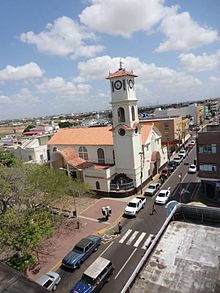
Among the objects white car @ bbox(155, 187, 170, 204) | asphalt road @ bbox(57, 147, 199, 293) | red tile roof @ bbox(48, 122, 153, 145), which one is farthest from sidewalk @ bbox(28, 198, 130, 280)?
red tile roof @ bbox(48, 122, 153, 145)

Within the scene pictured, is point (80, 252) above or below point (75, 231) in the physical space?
above

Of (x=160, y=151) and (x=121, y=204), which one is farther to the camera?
(x=160, y=151)

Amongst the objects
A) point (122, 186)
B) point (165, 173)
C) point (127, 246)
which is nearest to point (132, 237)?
point (127, 246)

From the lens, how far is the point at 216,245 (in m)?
13.5

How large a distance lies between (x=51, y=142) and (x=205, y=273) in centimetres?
4551

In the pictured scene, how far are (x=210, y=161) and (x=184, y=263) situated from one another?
86.9 ft

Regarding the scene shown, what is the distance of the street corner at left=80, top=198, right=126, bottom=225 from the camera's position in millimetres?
32912

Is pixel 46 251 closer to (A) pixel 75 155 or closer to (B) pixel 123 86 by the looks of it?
(A) pixel 75 155

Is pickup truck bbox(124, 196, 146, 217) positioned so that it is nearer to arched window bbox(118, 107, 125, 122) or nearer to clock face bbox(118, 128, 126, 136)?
clock face bbox(118, 128, 126, 136)

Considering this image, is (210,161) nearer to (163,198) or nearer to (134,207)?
(163,198)

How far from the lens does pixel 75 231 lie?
3012cm

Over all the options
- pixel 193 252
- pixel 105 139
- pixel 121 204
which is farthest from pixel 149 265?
pixel 105 139

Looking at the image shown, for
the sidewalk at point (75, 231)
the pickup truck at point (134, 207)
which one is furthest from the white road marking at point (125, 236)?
the pickup truck at point (134, 207)

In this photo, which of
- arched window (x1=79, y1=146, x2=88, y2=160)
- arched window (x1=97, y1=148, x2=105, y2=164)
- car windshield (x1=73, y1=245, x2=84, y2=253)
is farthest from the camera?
arched window (x1=79, y1=146, x2=88, y2=160)
